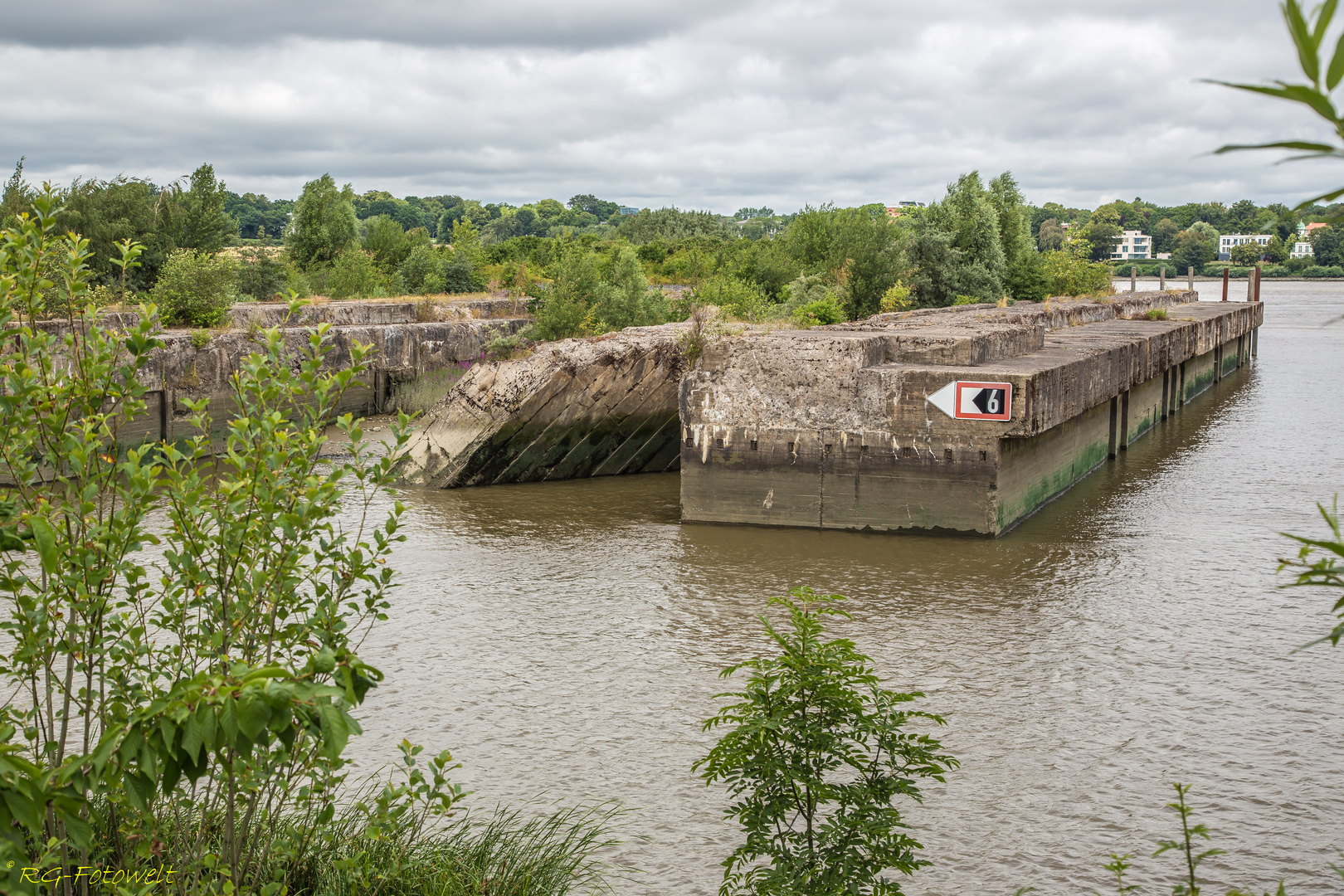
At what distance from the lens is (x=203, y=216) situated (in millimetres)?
24141

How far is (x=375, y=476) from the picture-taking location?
12.3 feet

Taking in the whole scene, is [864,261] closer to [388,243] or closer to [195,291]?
[388,243]

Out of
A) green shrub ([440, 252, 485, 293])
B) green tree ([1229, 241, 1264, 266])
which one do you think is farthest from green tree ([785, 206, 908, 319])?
green tree ([1229, 241, 1264, 266])

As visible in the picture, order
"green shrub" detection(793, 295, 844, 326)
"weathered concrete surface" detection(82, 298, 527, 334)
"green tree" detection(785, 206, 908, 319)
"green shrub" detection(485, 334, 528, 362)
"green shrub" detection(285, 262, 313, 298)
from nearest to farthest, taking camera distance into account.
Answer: "green shrub" detection(485, 334, 528, 362)
"weathered concrete surface" detection(82, 298, 527, 334)
"green shrub" detection(793, 295, 844, 326)
"green shrub" detection(285, 262, 313, 298)
"green tree" detection(785, 206, 908, 319)

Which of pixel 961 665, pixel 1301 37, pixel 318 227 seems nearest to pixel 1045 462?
pixel 961 665

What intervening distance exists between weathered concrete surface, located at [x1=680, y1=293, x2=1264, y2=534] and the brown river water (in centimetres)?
30

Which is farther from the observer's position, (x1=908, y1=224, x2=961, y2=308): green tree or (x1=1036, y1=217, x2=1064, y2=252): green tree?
(x1=1036, y1=217, x2=1064, y2=252): green tree

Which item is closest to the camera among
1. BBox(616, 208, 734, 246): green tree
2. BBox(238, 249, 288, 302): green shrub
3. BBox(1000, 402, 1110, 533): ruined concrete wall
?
BBox(1000, 402, 1110, 533): ruined concrete wall

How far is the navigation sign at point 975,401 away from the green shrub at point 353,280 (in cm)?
1790

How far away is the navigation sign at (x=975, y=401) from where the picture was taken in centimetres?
1009

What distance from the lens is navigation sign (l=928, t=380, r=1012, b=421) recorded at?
1009 cm

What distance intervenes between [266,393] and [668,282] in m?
28.7

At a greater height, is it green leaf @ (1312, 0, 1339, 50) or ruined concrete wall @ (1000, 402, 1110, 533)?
green leaf @ (1312, 0, 1339, 50)

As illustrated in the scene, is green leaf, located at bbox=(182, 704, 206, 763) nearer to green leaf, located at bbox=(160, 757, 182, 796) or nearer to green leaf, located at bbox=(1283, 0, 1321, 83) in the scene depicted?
green leaf, located at bbox=(160, 757, 182, 796)
